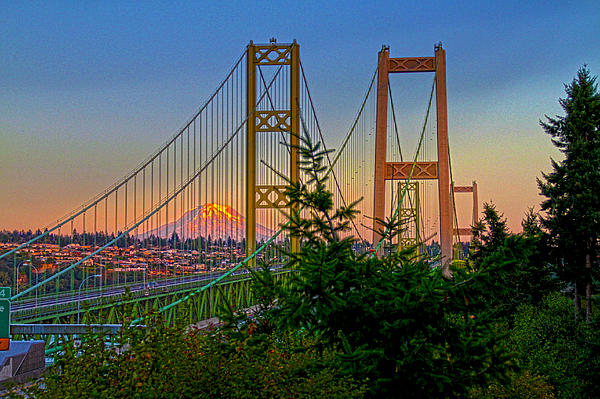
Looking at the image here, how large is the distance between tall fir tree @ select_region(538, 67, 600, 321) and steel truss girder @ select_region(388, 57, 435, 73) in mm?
5768

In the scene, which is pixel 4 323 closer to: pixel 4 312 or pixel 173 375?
pixel 4 312

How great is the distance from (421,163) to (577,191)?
627cm

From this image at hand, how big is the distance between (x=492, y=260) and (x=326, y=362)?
251cm

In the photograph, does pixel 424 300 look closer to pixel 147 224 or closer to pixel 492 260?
pixel 492 260

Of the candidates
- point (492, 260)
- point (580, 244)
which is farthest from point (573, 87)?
point (492, 260)

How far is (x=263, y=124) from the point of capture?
23484mm

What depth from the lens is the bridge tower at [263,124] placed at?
22.5 meters

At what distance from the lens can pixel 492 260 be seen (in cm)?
802

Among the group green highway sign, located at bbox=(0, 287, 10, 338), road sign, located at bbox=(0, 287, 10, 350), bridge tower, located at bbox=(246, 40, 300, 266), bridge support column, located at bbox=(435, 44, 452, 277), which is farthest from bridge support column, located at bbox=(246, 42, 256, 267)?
road sign, located at bbox=(0, 287, 10, 350)

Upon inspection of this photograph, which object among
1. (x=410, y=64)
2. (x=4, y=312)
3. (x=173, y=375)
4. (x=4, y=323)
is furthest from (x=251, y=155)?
(x=173, y=375)

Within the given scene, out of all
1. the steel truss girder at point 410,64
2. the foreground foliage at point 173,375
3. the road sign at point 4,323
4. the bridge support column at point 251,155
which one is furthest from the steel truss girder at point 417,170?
the foreground foliage at point 173,375

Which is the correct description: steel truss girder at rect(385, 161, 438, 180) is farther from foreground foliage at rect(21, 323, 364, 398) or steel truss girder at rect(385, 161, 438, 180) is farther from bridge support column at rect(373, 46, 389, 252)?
foreground foliage at rect(21, 323, 364, 398)

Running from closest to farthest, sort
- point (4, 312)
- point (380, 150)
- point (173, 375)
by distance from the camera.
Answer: point (173, 375) → point (4, 312) → point (380, 150)

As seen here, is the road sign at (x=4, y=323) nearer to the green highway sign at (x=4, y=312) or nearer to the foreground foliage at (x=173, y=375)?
the green highway sign at (x=4, y=312)
